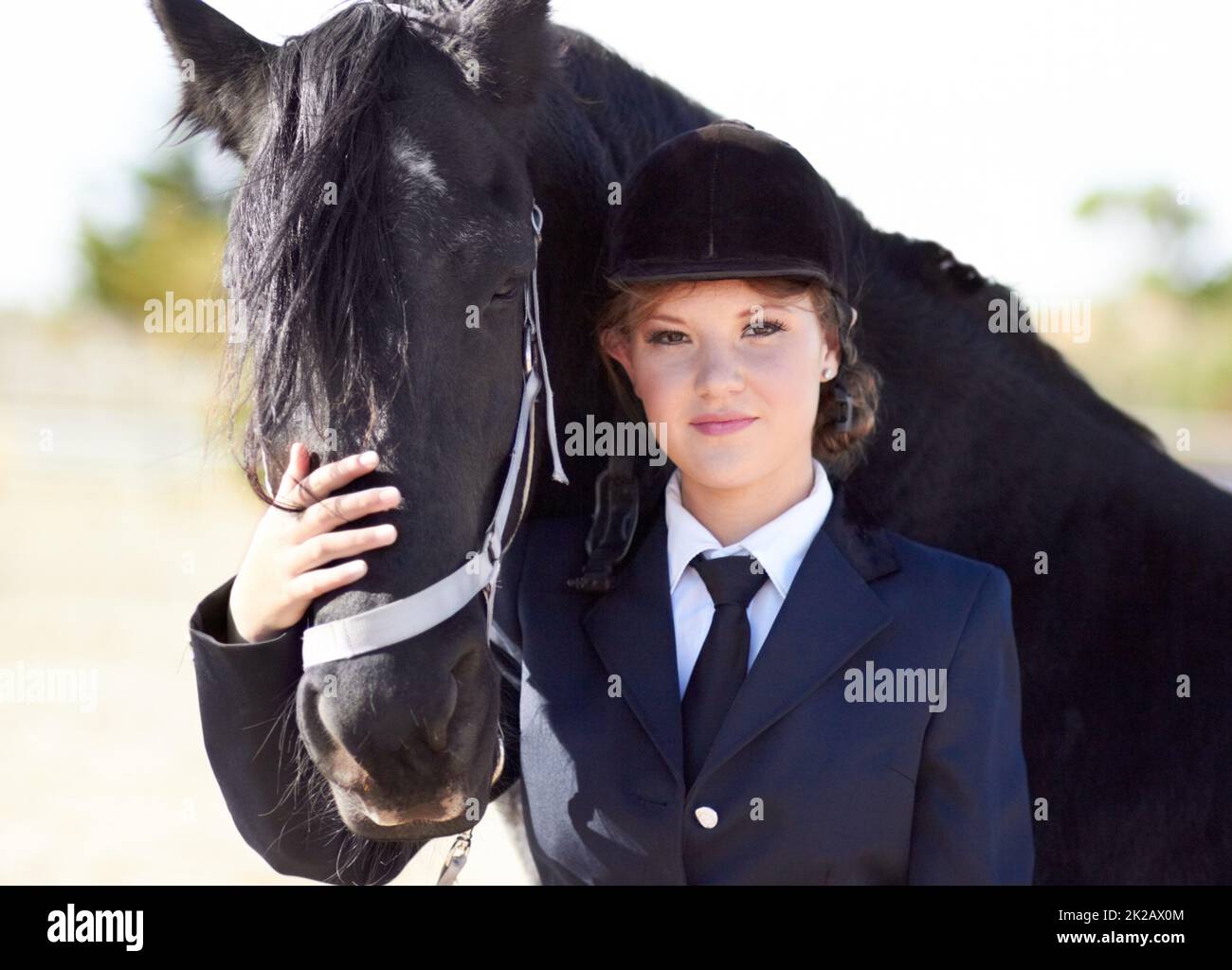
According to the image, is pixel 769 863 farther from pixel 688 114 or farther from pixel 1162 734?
pixel 688 114

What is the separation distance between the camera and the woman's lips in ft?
7.39

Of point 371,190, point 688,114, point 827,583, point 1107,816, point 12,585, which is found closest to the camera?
point 371,190

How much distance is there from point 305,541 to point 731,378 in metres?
0.84

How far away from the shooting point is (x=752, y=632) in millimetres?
2275

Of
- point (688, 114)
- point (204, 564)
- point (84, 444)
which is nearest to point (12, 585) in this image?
point (204, 564)

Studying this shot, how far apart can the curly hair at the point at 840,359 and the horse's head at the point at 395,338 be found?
0.79 feet

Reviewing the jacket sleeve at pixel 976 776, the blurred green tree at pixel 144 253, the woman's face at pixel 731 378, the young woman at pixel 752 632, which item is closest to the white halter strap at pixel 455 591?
the young woman at pixel 752 632

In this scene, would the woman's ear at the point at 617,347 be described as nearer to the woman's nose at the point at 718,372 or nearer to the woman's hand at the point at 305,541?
the woman's nose at the point at 718,372

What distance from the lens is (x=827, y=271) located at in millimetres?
2328

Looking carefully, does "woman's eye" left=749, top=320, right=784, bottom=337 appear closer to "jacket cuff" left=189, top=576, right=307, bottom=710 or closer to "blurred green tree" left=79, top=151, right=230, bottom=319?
"jacket cuff" left=189, top=576, right=307, bottom=710

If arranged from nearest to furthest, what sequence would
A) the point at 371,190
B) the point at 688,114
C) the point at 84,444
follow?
1. the point at 371,190
2. the point at 688,114
3. the point at 84,444

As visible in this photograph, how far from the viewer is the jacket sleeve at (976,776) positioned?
2094 mm

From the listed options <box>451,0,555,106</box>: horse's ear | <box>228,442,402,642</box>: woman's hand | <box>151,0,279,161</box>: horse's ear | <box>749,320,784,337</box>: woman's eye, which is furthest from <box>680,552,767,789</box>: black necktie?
<box>151,0,279,161</box>: horse's ear
